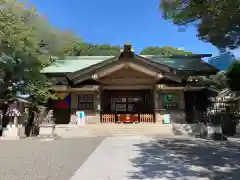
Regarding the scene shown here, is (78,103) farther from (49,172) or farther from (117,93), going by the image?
(49,172)

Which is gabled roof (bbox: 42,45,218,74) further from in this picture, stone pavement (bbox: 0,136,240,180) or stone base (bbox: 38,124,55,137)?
stone pavement (bbox: 0,136,240,180)

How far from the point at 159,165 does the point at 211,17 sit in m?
7.02

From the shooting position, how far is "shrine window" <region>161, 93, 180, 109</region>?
17328 mm

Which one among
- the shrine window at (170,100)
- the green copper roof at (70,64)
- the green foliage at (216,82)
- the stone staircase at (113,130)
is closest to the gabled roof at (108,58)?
the green copper roof at (70,64)

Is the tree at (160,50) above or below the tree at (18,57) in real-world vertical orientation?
above

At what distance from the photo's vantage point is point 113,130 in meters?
14.7

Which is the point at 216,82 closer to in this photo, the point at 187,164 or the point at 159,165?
the point at 187,164

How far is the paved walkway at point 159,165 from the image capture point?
5414 mm

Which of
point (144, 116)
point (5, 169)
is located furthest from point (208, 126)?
point (5, 169)

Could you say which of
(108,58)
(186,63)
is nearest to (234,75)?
(186,63)

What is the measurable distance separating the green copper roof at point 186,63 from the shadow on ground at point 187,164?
11.4 metres

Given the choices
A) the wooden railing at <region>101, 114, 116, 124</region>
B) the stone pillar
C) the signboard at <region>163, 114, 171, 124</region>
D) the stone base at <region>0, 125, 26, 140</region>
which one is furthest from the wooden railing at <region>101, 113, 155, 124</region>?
the stone base at <region>0, 125, 26, 140</region>

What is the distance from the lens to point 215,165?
20.9 ft

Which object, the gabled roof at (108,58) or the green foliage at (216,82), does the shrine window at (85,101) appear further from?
the green foliage at (216,82)
